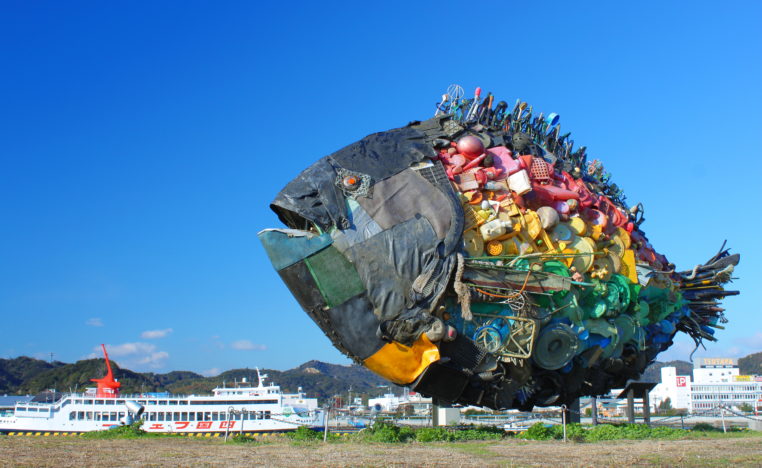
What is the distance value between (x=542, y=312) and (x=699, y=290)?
4.72 m

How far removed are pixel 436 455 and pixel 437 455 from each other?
0.02 metres

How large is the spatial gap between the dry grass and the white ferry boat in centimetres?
3000

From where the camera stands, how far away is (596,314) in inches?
349

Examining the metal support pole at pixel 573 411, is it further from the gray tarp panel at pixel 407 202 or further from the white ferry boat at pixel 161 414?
the white ferry boat at pixel 161 414

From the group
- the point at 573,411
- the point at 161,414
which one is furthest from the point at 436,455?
the point at 161,414

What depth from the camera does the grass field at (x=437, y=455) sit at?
37.4ft

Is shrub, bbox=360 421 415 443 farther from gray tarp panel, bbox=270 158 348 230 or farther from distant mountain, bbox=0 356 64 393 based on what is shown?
distant mountain, bbox=0 356 64 393

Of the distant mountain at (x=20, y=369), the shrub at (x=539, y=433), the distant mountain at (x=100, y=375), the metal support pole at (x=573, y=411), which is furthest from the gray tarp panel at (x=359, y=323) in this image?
the distant mountain at (x=20, y=369)

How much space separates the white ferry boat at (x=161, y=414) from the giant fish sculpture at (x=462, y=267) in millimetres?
37583

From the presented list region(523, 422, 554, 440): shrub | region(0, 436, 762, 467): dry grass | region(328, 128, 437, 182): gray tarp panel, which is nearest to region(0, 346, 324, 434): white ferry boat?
region(523, 422, 554, 440): shrub

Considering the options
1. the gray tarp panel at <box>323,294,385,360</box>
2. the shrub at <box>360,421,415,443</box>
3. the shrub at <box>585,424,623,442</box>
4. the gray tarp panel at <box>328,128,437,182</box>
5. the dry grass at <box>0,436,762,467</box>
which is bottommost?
the shrub at <box>360,421,415,443</box>

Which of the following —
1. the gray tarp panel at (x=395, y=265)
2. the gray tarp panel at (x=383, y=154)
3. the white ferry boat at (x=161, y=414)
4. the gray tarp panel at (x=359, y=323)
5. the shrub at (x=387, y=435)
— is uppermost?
the gray tarp panel at (x=383, y=154)

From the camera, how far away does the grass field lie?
37.4 feet

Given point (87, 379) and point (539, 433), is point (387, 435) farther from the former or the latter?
point (87, 379)
